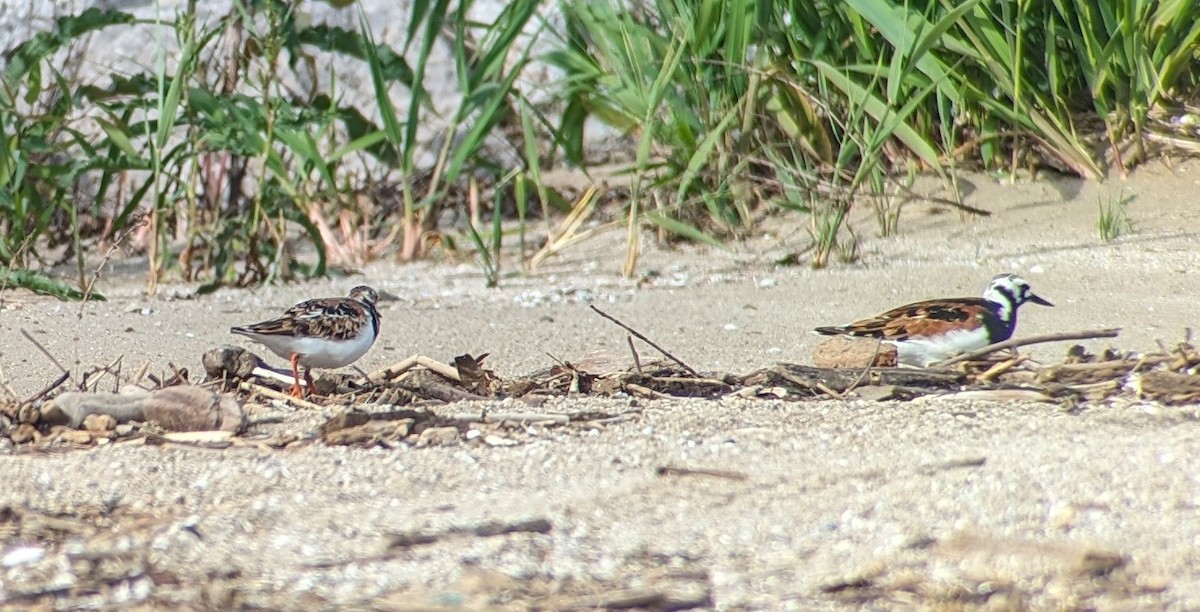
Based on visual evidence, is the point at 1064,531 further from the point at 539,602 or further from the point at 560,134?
the point at 560,134

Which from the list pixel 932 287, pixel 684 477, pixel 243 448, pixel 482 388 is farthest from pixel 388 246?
pixel 684 477

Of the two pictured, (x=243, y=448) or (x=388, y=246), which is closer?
(x=243, y=448)

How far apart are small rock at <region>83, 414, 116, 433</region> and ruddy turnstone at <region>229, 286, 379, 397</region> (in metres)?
0.70

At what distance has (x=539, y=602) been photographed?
8.24ft

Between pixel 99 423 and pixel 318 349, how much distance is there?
88 cm

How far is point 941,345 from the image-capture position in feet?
14.9

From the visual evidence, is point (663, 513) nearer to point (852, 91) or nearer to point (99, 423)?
point (99, 423)

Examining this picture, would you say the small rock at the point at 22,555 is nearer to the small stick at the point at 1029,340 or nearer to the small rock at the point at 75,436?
the small rock at the point at 75,436

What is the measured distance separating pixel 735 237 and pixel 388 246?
1.72 metres

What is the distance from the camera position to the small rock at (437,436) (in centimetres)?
344

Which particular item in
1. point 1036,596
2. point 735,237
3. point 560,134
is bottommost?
point 1036,596

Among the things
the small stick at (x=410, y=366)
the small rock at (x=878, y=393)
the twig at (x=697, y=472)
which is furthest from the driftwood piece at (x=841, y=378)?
the twig at (x=697, y=472)

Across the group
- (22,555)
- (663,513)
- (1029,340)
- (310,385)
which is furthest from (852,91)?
(22,555)

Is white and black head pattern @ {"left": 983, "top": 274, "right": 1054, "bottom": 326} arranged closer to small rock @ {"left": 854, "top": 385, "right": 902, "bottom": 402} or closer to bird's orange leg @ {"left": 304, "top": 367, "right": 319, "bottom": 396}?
small rock @ {"left": 854, "top": 385, "right": 902, "bottom": 402}
